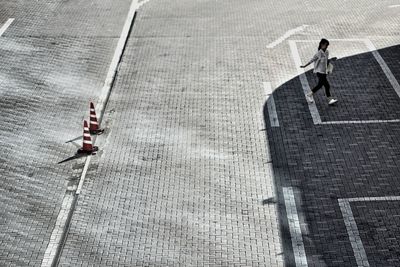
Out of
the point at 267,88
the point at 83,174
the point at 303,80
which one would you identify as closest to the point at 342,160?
the point at 267,88

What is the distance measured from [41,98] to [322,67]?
7000mm

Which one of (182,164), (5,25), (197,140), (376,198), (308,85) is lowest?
(5,25)

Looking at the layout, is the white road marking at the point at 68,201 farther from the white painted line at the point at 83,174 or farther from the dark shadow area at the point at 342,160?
the dark shadow area at the point at 342,160

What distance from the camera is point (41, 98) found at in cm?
1780

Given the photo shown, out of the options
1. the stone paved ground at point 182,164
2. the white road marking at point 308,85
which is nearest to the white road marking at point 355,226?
the stone paved ground at point 182,164

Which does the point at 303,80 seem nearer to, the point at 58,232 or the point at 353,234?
the point at 353,234

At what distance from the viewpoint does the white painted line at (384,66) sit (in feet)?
58.5

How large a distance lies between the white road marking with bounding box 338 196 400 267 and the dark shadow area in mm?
71

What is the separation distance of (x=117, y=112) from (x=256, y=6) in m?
8.31

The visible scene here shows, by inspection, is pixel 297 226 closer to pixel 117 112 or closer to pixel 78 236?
pixel 78 236

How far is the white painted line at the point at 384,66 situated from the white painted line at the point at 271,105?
3.12 metres

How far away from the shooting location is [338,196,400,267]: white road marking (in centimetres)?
1206

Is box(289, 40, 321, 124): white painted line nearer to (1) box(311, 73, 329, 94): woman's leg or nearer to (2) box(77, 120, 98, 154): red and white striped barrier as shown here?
(1) box(311, 73, 329, 94): woman's leg

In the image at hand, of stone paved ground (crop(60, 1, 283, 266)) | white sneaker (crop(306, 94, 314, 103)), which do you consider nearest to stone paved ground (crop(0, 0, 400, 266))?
stone paved ground (crop(60, 1, 283, 266))
